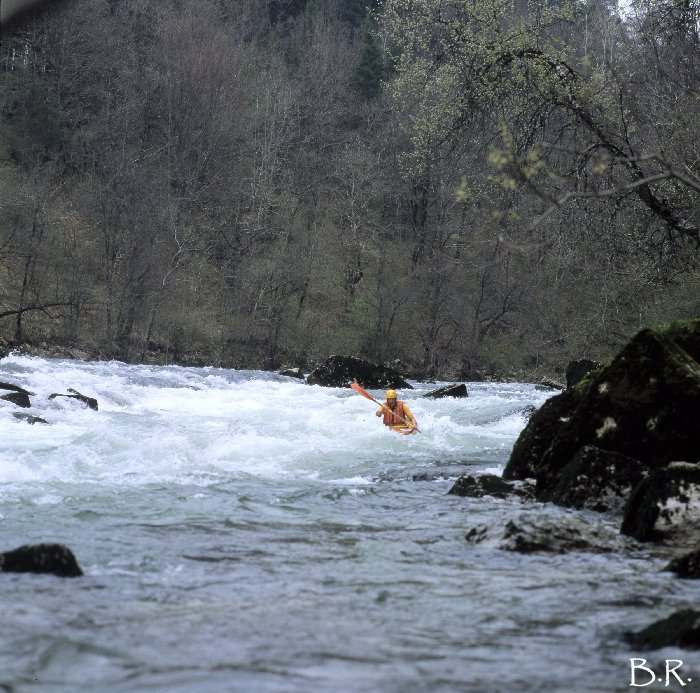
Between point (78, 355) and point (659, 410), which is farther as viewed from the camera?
point (78, 355)

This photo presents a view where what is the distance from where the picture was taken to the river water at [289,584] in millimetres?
3998

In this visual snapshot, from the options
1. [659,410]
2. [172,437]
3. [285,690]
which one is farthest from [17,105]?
[285,690]

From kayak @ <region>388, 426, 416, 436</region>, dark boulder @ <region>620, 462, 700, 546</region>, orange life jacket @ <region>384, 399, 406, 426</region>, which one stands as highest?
dark boulder @ <region>620, 462, 700, 546</region>

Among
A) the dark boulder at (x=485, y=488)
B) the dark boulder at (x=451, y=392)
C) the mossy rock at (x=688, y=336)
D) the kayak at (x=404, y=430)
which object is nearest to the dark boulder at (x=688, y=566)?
the dark boulder at (x=485, y=488)

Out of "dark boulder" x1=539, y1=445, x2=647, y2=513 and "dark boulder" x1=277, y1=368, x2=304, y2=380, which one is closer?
"dark boulder" x1=539, y1=445, x2=647, y2=513

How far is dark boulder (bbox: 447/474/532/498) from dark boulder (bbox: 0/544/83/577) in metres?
4.46

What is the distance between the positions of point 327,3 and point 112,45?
16.2m

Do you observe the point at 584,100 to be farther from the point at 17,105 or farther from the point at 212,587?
the point at 17,105

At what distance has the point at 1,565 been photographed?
5.75 meters

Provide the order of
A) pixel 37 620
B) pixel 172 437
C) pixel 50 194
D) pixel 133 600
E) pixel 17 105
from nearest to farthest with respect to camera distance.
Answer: pixel 37 620 < pixel 133 600 < pixel 172 437 < pixel 50 194 < pixel 17 105

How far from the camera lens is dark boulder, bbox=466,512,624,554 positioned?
6543 mm

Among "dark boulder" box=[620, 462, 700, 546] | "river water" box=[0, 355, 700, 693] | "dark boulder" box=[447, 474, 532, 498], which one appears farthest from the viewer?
"dark boulder" box=[447, 474, 532, 498]

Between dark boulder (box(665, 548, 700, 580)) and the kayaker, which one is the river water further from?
the kayaker

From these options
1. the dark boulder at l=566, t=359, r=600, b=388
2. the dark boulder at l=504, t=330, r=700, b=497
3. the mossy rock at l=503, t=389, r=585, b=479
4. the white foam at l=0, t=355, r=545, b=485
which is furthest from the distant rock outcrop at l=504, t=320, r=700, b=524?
the dark boulder at l=566, t=359, r=600, b=388
